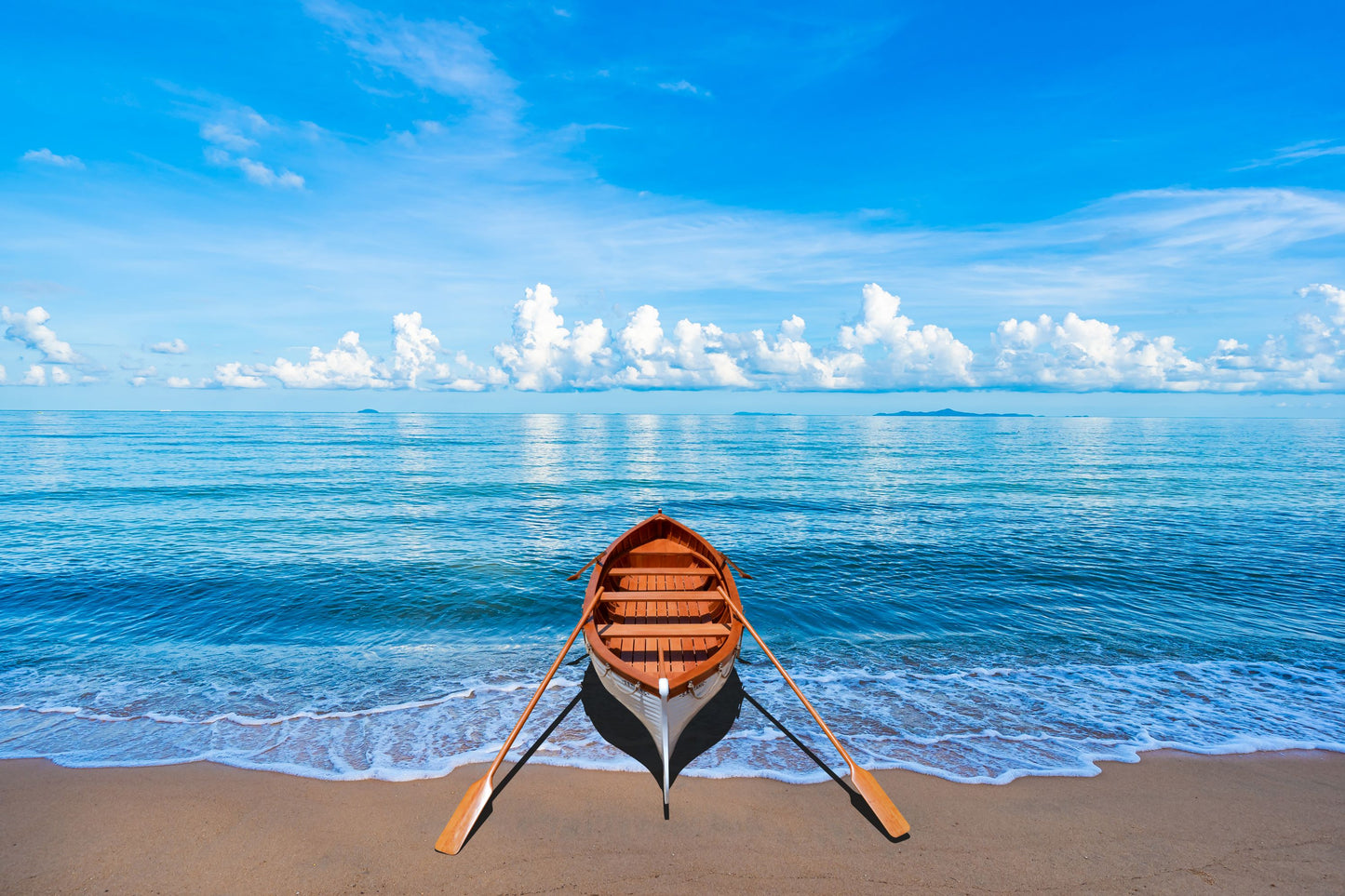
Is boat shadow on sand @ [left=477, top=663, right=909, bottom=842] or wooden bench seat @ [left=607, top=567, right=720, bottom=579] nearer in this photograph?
boat shadow on sand @ [left=477, top=663, right=909, bottom=842]

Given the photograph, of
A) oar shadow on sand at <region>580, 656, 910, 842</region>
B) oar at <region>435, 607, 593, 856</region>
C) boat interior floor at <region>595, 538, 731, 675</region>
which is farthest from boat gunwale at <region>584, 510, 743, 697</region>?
oar at <region>435, 607, 593, 856</region>

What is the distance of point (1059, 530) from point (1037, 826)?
23754 millimetres

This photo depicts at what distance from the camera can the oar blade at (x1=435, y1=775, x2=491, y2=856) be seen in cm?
753

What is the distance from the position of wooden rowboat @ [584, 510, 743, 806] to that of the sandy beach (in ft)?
3.76

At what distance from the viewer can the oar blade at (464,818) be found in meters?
7.53

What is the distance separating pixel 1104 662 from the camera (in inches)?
553

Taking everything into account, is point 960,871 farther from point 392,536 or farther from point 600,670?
point 392,536

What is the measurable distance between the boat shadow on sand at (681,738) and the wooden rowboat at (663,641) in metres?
0.42

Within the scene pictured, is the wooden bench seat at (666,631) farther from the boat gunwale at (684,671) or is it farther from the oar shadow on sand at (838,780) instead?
the oar shadow on sand at (838,780)

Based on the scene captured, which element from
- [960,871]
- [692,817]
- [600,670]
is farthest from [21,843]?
[960,871]

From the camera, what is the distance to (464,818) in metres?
7.83

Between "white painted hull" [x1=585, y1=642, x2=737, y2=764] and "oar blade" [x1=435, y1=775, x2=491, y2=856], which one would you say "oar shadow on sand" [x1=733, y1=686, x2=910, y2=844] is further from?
"oar blade" [x1=435, y1=775, x2=491, y2=856]

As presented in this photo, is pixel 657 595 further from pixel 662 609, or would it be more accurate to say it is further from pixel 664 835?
pixel 664 835

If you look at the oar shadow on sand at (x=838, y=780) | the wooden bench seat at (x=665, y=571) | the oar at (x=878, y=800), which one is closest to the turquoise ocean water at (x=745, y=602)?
the oar shadow on sand at (x=838, y=780)
